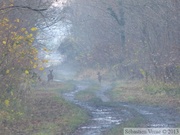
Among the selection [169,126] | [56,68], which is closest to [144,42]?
[169,126]

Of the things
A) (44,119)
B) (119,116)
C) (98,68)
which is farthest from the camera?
(98,68)

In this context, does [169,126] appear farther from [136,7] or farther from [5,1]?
[136,7]

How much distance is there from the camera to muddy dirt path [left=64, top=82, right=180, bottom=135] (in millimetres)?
16288

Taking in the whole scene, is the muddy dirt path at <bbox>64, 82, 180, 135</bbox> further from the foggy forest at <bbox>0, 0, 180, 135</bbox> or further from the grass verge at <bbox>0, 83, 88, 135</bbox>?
the grass verge at <bbox>0, 83, 88, 135</bbox>

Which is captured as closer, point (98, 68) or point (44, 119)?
point (44, 119)

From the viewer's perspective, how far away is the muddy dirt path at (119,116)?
1629cm

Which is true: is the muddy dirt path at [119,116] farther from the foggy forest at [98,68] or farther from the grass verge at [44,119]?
the grass verge at [44,119]

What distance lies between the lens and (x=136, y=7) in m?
36.9

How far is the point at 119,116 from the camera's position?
1955 cm

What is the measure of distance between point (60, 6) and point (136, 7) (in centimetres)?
549

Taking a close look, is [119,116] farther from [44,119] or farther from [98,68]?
[98,68]

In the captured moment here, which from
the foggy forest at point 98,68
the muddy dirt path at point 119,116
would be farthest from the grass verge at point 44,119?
the muddy dirt path at point 119,116

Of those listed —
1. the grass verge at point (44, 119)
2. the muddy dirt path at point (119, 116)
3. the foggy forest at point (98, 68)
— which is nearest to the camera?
the grass verge at point (44, 119)

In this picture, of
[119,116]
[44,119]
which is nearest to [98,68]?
[119,116]
